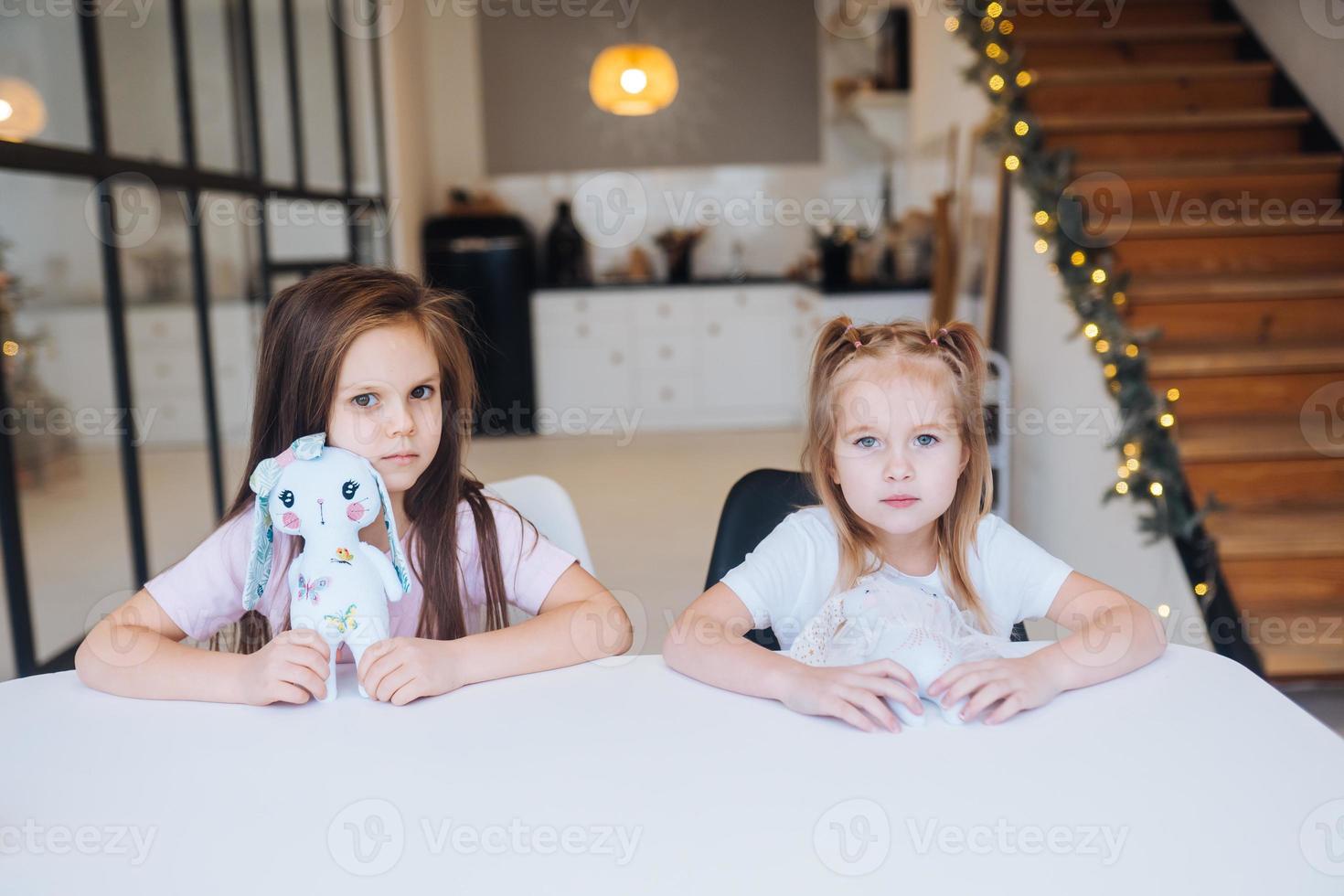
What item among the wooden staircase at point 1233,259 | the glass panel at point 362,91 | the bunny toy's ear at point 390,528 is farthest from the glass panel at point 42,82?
the glass panel at point 362,91

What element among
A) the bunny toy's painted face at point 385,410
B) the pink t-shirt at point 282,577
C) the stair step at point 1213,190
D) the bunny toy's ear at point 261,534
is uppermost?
the stair step at point 1213,190

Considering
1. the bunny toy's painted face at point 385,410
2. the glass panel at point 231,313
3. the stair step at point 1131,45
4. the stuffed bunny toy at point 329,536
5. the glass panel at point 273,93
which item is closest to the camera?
the stuffed bunny toy at point 329,536

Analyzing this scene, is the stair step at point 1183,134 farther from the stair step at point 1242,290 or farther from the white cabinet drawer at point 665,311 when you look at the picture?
the white cabinet drawer at point 665,311

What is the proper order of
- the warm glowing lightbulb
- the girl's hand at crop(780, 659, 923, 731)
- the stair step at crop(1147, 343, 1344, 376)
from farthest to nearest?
the warm glowing lightbulb < the stair step at crop(1147, 343, 1344, 376) < the girl's hand at crop(780, 659, 923, 731)

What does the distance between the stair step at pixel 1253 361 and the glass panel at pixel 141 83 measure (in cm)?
271

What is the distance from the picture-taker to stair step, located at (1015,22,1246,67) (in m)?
3.87

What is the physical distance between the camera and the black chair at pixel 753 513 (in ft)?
4.90

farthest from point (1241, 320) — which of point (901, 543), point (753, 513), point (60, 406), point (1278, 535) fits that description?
Result: point (60, 406)

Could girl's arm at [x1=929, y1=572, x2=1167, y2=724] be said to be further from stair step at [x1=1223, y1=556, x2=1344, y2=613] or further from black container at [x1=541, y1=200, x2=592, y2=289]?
black container at [x1=541, y1=200, x2=592, y2=289]

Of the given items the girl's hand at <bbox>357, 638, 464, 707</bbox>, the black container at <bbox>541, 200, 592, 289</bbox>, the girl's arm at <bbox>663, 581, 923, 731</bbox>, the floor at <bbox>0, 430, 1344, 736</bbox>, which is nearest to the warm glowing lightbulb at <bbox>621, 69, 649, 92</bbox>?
the black container at <bbox>541, 200, 592, 289</bbox>

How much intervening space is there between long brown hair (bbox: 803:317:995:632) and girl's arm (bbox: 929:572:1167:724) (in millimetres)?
111

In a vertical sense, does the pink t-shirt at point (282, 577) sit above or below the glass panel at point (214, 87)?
below

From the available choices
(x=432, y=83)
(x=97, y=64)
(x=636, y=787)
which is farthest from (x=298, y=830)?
(x=432, y=83)

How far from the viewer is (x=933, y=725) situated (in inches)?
36.6
